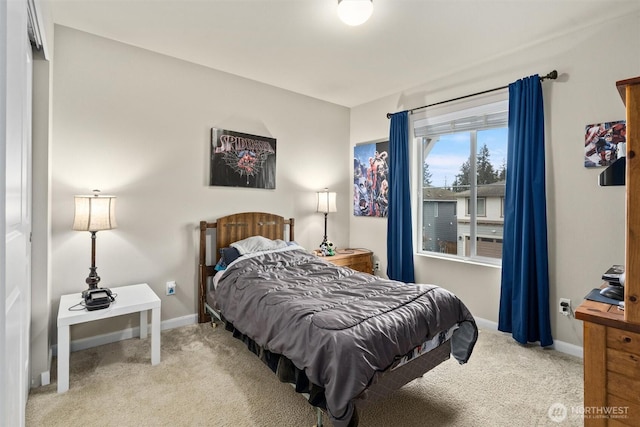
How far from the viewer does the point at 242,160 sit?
3576mm

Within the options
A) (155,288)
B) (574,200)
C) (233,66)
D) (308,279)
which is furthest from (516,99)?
(155,288)

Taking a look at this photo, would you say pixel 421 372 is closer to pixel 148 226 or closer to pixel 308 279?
pixel 308 279

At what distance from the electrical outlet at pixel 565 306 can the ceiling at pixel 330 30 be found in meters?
2.27

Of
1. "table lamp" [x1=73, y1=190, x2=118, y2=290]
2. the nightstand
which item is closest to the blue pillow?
"table lamp" [x1=73, y1=190, x2=118, y2=290]

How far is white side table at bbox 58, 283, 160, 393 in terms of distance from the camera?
2.08 m

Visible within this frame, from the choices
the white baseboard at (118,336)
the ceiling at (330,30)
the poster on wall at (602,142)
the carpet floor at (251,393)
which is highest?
the ceiling at (330,30)

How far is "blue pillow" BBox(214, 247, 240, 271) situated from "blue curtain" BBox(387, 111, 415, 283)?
6.31 feet

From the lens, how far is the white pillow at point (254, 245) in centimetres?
322

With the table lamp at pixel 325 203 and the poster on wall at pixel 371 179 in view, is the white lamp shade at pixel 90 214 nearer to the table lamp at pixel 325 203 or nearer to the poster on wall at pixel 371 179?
the table lamp at pixel 325 203

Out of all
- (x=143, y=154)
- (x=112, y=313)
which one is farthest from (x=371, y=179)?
(x=112, y=313)

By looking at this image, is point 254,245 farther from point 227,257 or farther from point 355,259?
point 355,259

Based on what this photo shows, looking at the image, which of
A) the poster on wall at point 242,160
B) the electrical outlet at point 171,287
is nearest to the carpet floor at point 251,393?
the electrical outlet at point 171,287

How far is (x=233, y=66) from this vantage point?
3305 mm

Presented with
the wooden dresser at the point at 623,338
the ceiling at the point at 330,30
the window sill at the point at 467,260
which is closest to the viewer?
the wooden dresser at the point at 623,338
